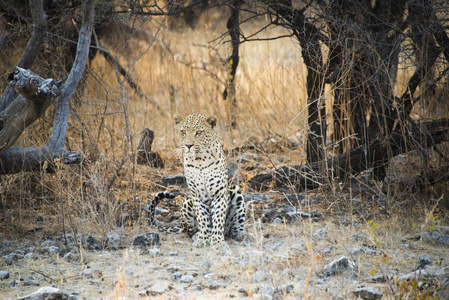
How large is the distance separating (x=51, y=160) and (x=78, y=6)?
337 centimetres

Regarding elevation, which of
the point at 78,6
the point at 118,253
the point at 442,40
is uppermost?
the point at 78,6

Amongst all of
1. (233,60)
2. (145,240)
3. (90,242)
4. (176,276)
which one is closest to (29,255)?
(90,242)

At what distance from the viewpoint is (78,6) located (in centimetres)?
860

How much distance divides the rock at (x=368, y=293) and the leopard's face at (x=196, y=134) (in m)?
2.74

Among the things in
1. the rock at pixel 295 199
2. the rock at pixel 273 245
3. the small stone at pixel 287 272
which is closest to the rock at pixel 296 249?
the rock at pixel 273 245

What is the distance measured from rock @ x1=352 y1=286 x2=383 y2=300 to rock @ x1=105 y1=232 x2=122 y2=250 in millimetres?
2683

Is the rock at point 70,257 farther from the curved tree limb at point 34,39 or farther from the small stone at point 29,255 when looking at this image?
the curved tree limb at point 34,39

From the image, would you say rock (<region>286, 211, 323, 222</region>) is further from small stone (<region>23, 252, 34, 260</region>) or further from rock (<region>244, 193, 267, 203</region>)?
small stone (<region>23, 252, 34, 260</region>)

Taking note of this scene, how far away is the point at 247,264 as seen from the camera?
5.43 meters

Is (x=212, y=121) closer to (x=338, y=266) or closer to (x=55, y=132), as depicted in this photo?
(x=55, y=132)

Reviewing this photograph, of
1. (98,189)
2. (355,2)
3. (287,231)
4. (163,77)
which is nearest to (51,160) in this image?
(98,189)

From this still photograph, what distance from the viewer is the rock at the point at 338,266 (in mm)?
5140

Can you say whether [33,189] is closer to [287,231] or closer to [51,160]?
[51,160]

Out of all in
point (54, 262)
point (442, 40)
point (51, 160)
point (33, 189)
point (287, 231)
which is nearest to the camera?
point (54, 262)
